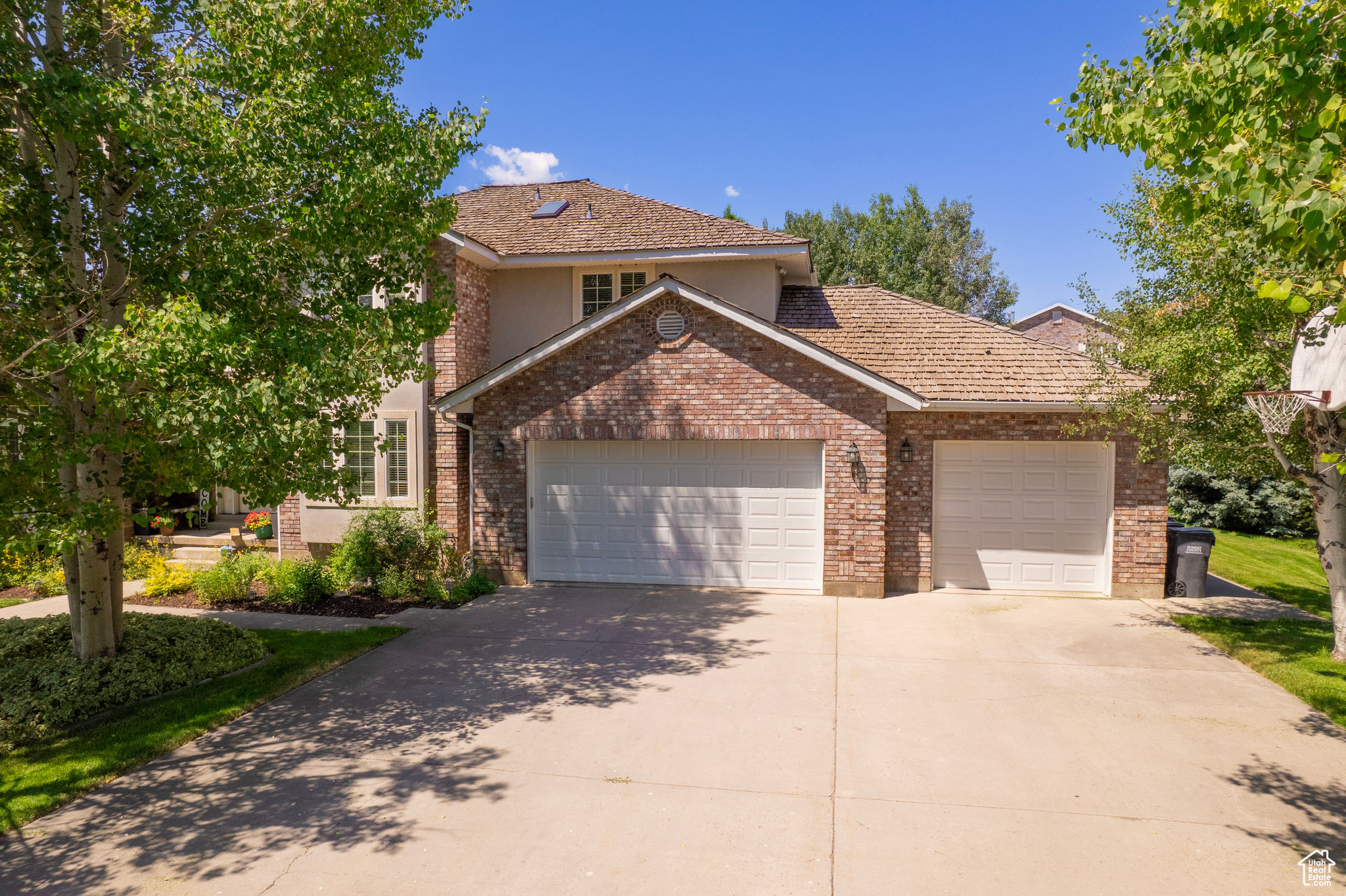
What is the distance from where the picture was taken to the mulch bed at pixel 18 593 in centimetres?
1205

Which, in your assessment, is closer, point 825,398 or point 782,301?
point 825,398

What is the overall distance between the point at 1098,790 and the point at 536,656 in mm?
5647

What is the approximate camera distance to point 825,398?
11.1 meters

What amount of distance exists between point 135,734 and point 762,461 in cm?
833

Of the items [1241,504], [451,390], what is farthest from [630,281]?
[1241,504]

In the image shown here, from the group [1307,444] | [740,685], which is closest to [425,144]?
[740,685]

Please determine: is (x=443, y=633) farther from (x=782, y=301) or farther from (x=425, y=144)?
(x=782, y=301)

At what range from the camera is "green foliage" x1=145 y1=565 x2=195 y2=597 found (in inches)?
468

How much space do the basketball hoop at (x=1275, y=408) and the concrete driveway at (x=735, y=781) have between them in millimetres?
2679

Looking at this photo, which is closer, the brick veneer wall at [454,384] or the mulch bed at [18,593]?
the mulch bed at [18,593]

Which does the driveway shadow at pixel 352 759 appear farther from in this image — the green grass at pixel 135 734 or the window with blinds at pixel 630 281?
the window with blinds at pixel 630 281

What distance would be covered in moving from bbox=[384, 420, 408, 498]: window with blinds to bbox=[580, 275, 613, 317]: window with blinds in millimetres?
3943

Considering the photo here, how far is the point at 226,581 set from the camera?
1145cm

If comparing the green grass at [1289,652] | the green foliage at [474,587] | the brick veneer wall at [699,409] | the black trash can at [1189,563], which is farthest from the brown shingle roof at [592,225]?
the green grass at [1289,652]
